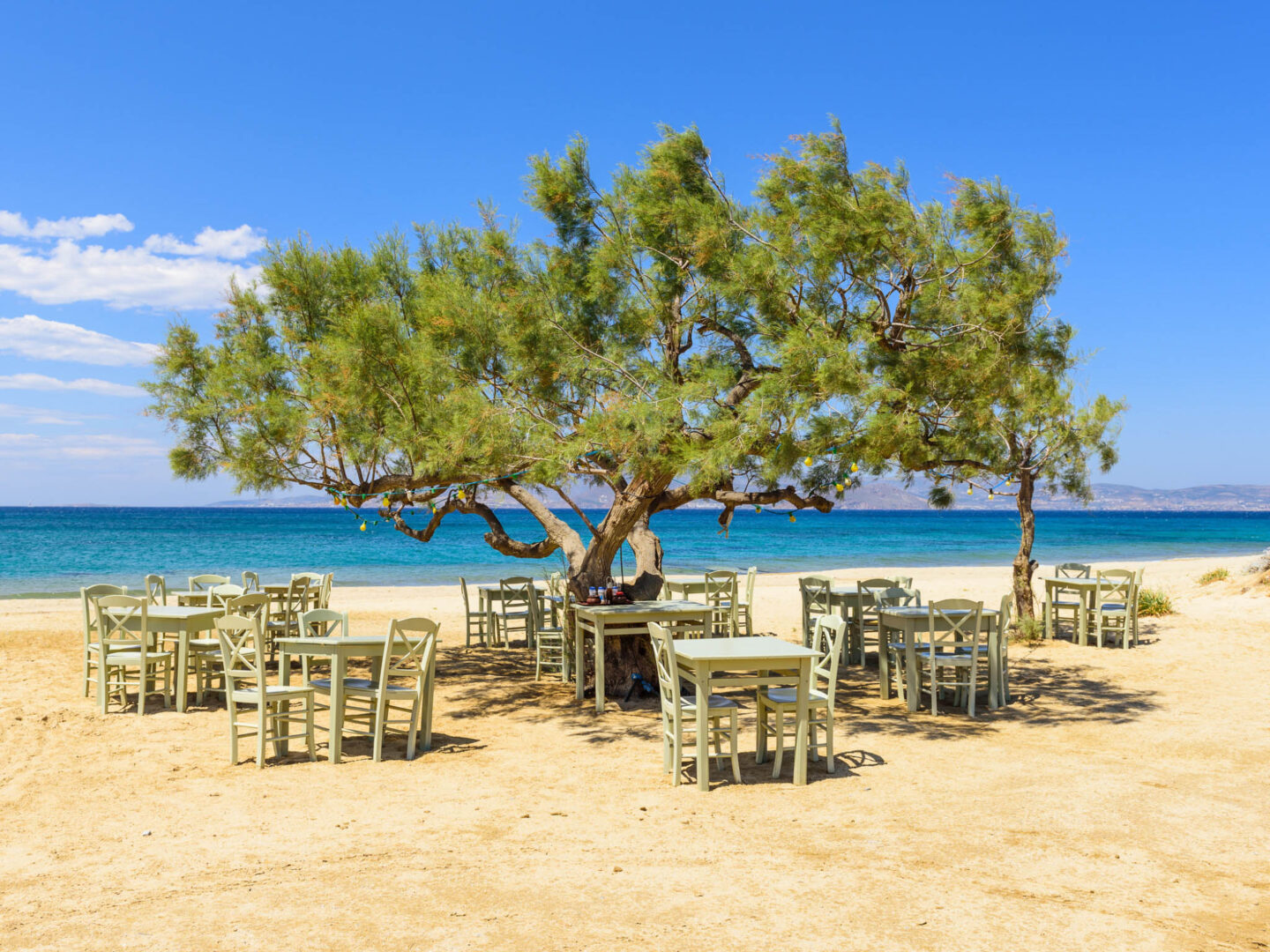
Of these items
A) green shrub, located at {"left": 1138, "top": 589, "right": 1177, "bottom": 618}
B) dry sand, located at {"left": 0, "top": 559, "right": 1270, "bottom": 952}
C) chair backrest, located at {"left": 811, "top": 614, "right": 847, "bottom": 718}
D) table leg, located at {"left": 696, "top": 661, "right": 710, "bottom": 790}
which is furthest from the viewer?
green shrub, located at {"left": 1138, "top": 589, "right": 1177, "bottom": 618}

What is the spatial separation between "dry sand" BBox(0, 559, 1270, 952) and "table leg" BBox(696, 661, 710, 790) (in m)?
0.11

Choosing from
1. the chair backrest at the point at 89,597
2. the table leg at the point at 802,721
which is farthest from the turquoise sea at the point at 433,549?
the table leg at the point at 802,721

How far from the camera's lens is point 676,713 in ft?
16.8

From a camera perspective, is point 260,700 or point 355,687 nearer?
point 260,700

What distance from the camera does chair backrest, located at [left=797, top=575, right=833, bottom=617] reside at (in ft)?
31.5

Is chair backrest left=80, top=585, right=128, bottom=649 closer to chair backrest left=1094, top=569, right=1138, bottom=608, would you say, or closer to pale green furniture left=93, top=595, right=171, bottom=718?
pale green furniture left=93, top=595, right=171, bottom=718

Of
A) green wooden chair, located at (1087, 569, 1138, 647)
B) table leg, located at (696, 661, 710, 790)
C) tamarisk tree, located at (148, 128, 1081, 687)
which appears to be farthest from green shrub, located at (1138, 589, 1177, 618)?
table leg, located at (696, 661, 710, 790)

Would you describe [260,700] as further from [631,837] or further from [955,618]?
[955,618]

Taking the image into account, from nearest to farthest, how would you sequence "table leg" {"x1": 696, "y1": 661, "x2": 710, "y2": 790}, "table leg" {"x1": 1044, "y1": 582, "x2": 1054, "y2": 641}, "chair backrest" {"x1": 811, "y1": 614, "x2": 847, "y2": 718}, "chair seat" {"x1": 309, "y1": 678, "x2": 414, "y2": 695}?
"table leg" {"x1": 696, "y1": 661, "x2": 710, "y2": 790} → "chair backrest" {"x1": 811, "y1": 614, "x2": 847, "y2": 718} → "chair seat" {"x1": 309, "y1": 678, "x2": 414, "y2": 695} → "table leg" {"x1": 1044, "y1": 582, "x2": 1054, "y2": 641}

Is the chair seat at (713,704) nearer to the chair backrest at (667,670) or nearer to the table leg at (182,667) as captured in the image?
the chair backrest at (667,670)

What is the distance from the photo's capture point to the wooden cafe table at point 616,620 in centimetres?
715

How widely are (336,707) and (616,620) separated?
236cm

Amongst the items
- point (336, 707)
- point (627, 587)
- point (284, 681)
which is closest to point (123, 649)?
point (284, 681)

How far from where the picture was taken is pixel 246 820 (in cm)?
446
